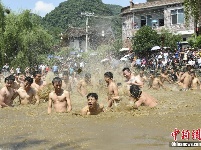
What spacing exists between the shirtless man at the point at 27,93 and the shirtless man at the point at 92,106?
288 cm

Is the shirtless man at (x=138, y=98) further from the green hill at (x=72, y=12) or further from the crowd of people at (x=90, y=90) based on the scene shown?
the green hill at (x=72, y=12)

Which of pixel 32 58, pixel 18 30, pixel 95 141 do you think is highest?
pixel 18 30

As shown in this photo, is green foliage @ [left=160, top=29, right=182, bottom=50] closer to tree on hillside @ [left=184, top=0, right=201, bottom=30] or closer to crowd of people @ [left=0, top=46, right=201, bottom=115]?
tree on hillside @ [left=184, top=0, right=201, bottom=30]

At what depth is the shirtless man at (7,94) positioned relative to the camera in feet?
37.9

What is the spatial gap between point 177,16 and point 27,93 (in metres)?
30.8

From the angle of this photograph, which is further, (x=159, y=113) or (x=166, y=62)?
(x=166, y=62)

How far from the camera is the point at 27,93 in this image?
39.8 ft

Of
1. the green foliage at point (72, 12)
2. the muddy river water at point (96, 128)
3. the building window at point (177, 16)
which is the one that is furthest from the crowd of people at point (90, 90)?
the green foliage at point (72, 12)

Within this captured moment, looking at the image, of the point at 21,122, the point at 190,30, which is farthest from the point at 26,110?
the point at 190,30

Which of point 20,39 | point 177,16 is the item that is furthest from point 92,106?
point 177,16

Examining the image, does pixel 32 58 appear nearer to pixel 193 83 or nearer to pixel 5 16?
pixel 5 16

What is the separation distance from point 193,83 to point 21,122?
31.9 feet

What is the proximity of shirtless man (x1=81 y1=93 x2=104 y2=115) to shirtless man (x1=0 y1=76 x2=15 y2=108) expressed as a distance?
10.3 feet

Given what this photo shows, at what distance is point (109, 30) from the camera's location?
63750 millimetres
